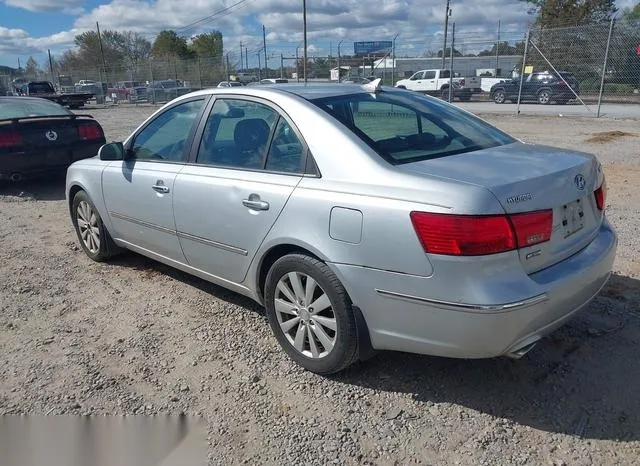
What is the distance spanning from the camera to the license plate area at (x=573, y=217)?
2.77m

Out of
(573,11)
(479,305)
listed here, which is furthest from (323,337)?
(573,11)

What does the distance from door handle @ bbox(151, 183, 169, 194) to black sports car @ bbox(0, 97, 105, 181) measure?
4870 millimetres

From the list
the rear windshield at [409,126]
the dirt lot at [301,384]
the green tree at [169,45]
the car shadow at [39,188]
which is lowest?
the car shadow at [39,188]

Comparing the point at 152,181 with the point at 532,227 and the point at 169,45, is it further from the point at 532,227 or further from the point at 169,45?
the point at 169,45

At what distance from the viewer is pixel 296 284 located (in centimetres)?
312

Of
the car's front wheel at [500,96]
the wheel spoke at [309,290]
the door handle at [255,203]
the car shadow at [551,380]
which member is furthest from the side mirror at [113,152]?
the car's front wheel at [500,96]

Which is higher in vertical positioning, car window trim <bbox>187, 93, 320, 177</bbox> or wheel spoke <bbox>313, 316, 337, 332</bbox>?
car window trim <bbox>187, 93, 320, 177</bbox>

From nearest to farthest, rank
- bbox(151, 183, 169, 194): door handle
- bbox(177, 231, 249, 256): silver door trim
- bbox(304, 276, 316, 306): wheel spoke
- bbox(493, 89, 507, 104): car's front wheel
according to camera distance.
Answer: bbox(304, 276, 316, 306): wheel spoke → bbox(177, 231, 249, 256): silver door trim → bbox(151, 183, 169, 194): door handle → bbox(493, 89, 507, 104): car's front wheel

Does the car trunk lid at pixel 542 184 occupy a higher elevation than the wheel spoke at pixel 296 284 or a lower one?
higher

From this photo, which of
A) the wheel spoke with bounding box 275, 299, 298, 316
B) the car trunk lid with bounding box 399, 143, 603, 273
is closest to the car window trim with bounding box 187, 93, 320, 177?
the car trunk lid with bounding box 399, 143, 603, 273

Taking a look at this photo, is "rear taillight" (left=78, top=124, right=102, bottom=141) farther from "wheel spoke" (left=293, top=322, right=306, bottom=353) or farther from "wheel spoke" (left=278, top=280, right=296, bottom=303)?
"wheel spoke" (left=293, top=322, right=306, bottom=353)

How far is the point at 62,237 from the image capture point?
6.20 meters

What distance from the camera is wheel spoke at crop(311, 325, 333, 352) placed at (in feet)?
9.98

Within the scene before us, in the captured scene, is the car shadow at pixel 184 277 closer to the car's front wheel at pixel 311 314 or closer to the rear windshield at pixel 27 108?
the car's front wheel at pixel 311 314
